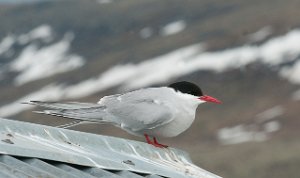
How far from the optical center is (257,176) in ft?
312

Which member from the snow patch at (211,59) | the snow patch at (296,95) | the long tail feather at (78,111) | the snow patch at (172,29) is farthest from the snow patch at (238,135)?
the long tail feather at (78,111)

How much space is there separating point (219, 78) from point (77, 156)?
143 metres

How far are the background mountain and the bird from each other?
78719 millimetres

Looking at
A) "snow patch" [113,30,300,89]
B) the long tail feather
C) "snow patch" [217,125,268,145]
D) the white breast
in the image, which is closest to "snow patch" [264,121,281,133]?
"snow patch" [217,125,268,145]

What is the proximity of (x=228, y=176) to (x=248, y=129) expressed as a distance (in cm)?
2933

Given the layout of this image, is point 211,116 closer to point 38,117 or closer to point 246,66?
point 246,66

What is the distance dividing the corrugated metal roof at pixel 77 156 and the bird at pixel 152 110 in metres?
0.51

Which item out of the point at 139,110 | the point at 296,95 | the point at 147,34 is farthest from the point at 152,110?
the point at 147,34

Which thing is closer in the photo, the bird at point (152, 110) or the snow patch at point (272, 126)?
the bird at point (152, 110)

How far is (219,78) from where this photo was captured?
499 feet

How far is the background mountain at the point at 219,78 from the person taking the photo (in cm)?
11144

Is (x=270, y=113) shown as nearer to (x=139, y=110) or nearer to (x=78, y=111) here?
(x=139, y=110)

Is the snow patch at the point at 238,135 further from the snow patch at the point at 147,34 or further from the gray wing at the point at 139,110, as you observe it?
the gray wing at the point at 139,110

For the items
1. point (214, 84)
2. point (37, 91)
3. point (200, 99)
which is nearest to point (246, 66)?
point (214, 84)
